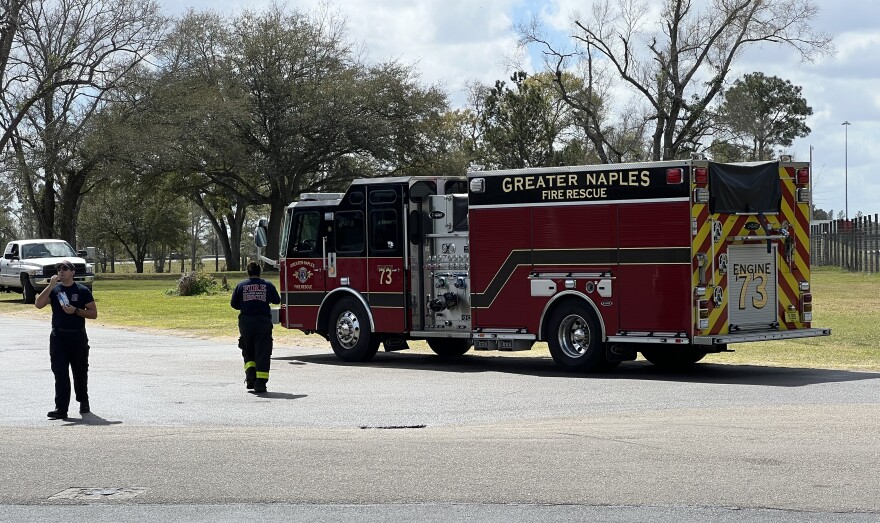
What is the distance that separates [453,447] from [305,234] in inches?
399

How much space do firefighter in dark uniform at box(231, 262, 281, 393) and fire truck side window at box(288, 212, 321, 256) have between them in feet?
13.7

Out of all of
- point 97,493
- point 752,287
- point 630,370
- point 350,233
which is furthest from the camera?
point 350,233

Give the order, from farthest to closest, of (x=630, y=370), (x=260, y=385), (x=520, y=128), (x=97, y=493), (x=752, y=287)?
(x=520, y=128) → (x=630, y=370) → (x=752, y=287) → (x=260, y=385) → (x=97, y=493)

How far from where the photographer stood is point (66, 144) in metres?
59.2

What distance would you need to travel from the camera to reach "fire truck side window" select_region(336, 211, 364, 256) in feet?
63.0

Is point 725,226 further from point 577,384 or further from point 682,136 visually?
point 682,136

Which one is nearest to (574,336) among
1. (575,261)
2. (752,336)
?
(575,261)

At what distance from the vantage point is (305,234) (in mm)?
19984

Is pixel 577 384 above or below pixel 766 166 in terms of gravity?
below

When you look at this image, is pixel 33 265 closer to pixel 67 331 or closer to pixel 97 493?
pixel 67 331

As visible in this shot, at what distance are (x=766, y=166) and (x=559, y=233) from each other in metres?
2.89

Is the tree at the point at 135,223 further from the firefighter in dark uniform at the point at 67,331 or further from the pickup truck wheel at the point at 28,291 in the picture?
the firefighter in dark uniform at the point at 67,331

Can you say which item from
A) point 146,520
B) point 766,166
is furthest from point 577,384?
point 146,520

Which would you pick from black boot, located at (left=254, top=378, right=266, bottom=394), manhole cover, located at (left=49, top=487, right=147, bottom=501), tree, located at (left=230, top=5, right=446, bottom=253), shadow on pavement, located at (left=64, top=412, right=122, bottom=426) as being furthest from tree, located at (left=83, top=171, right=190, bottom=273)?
manhole cover, located at (left=49, top=487, right=147, bottom=501)
